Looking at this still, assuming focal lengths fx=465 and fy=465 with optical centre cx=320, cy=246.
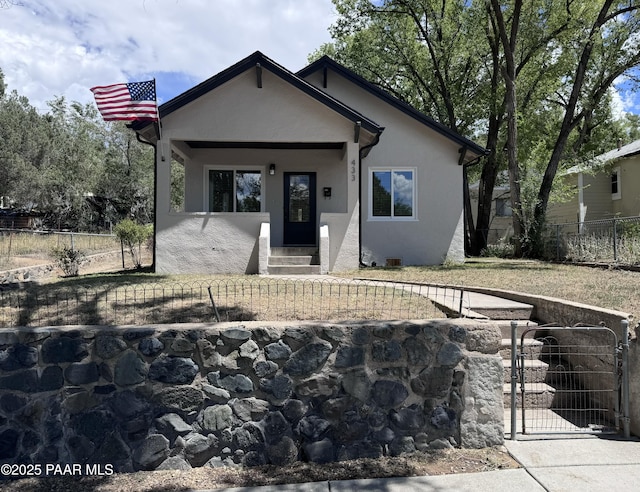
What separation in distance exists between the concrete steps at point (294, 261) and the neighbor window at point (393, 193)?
254 cm

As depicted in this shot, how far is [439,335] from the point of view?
4059 mm

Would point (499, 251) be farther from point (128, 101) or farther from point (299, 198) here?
→ point (128, 101)

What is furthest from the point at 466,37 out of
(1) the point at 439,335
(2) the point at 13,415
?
(2) the point at 13,415

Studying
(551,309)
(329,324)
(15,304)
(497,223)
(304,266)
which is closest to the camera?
(329,324)

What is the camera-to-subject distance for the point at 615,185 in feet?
77.7

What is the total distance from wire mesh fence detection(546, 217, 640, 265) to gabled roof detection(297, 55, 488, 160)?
342 cm

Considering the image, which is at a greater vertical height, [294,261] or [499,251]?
[499,251]

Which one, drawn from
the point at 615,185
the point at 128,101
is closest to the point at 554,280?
the point at 128,101

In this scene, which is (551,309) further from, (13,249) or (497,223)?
(497,223)

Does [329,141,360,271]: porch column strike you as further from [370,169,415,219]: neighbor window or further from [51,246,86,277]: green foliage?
[51,246,86,277]: green foliage

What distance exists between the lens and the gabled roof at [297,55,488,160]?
13336 mm

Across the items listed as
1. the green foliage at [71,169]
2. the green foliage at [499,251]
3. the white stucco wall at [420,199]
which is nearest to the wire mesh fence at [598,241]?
the green foliage at [499,251]

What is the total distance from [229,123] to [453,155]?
21.5ft

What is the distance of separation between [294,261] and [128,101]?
17.0 feet
